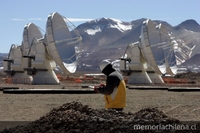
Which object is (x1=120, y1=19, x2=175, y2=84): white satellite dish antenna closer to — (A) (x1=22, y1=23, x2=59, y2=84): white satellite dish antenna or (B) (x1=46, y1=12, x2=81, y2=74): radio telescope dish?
(B) (x1=46, y1=12, x2=81, y2=74): radio telescope dish

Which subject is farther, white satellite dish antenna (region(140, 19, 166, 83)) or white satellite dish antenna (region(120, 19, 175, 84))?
white satellite dish antenna (region(120, 19, 175, 84))

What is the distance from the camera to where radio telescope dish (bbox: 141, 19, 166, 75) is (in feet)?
205

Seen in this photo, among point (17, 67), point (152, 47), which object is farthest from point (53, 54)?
point (152, 47)

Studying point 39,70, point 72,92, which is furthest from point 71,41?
point 72,92

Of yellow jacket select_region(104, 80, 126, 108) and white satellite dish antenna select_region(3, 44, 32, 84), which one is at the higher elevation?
yellow jacket select_region(104, 80, 126, 108)

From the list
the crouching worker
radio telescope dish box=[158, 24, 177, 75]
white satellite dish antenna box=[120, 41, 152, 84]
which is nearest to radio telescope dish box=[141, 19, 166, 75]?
radio telescope dish box=[158, 24, 177, 75]

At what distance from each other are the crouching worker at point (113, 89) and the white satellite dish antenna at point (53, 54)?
1782 inches

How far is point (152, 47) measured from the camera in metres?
65.1

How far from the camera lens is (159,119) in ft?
33.3

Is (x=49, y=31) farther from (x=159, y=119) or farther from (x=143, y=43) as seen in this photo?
(x=159, y=119)

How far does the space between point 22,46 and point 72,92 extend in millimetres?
40068

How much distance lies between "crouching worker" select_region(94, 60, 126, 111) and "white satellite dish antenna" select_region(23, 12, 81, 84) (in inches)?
1782

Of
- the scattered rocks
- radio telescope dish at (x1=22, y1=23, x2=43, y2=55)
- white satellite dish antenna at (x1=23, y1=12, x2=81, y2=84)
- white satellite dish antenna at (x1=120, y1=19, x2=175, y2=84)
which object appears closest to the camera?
the scattered rocks

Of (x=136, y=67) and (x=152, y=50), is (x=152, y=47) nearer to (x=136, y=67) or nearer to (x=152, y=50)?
(x=152, y=50)
